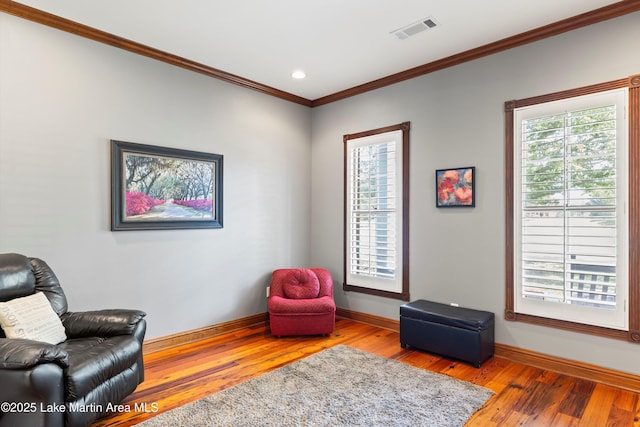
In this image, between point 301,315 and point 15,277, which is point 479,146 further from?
point 15,277

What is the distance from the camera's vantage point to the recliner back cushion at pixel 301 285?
13.9 ft

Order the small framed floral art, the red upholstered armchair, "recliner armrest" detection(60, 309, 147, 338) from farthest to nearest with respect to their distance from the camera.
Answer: the red upholstered armchair → the small framed floral art → "recliner armrest" detection(60, 309, 147, 338)

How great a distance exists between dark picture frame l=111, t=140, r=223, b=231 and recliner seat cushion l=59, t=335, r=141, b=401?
120 cm

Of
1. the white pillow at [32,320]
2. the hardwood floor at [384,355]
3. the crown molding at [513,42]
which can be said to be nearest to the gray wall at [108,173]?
the hardwood floor at [384,355]

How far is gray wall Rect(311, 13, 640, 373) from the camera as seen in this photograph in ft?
9.58

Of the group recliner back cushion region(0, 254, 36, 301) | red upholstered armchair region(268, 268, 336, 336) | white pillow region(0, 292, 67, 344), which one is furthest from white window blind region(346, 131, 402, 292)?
recliner back cushion region(0, 254, 36, 301)

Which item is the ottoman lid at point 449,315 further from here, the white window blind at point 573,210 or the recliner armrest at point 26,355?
the recliner armrest at point 26,355

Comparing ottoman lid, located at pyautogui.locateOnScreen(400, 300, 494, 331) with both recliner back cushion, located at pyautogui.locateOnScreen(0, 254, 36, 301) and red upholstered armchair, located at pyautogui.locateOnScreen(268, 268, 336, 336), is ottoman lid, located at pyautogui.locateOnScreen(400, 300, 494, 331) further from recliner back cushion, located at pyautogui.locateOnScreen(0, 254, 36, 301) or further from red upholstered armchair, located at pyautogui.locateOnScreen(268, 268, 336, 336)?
recliner back cushion, located at pyautogui.locateOnScreen(0, 254, 36, 301)

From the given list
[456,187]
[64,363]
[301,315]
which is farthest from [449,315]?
[64,363]

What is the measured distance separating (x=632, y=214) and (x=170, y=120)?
4079mm

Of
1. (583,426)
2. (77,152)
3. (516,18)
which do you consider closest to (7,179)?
(77,152)

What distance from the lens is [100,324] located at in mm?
2568

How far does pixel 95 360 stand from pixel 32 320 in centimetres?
57

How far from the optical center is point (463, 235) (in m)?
3.67
